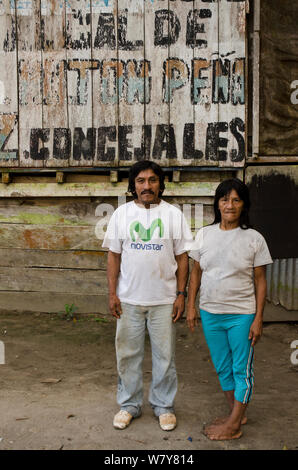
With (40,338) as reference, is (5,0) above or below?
above

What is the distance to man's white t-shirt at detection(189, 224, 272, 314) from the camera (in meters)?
2.91

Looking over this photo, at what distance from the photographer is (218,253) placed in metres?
2.96

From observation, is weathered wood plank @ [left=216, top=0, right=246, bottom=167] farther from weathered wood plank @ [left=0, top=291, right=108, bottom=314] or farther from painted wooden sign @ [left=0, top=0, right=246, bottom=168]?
weathered wood plank @ [left=0, top=291, right=108, bottom=314]

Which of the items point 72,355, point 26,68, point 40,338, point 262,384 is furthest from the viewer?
point 26,68

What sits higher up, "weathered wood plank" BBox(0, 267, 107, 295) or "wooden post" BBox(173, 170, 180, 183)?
"wooden post" BBox(173, 170, 180, 183)

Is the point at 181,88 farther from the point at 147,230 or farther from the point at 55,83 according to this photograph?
the point at 147,230

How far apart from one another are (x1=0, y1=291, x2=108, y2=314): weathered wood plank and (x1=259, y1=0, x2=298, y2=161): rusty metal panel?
2.52m

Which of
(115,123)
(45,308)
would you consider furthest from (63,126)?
(45,308)

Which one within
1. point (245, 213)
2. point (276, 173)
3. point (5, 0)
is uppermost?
point (5, 0)

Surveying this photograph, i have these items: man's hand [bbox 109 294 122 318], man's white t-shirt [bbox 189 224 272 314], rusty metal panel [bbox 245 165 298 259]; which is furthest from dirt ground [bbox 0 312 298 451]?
rusty metal panel [bbox 245 165 298 259]

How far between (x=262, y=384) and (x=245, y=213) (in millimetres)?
1680

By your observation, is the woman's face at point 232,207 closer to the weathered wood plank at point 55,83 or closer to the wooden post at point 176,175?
the wooden post at point 176,175

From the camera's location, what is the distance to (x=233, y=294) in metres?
2.93
